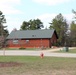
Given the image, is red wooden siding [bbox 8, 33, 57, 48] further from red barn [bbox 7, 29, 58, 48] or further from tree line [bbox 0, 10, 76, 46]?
tree line [bbox 0, 10, 76, 46]

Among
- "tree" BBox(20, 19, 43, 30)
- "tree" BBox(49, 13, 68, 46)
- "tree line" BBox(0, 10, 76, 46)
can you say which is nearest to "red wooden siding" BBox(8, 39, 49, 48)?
"tree line" BBox(0, 10, 76, 46)

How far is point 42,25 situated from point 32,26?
13.0m

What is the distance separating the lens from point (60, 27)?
9756cm

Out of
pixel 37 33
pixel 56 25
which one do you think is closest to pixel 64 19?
pixel 56 25

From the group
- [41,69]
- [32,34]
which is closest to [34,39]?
[32,34]

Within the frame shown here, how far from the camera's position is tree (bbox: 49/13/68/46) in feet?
298

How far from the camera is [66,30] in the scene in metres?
96.6

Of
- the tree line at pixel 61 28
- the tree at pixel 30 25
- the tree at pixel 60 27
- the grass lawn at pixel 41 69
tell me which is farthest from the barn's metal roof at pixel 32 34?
the grass lawn at pixel 41 69

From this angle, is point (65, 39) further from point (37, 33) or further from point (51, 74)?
point (51, 74)

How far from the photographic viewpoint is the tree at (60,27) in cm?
9069

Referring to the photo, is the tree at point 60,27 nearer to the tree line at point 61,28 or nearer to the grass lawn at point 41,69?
the tree line at point 61,28

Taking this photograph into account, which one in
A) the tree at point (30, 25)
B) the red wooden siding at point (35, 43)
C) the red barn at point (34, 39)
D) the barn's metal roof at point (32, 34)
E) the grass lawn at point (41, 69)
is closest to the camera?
the grass lawn at point (41, 69)

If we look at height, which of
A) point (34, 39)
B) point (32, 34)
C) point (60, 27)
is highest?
point (60, 27)

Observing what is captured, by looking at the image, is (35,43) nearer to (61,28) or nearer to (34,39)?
(34,39)
